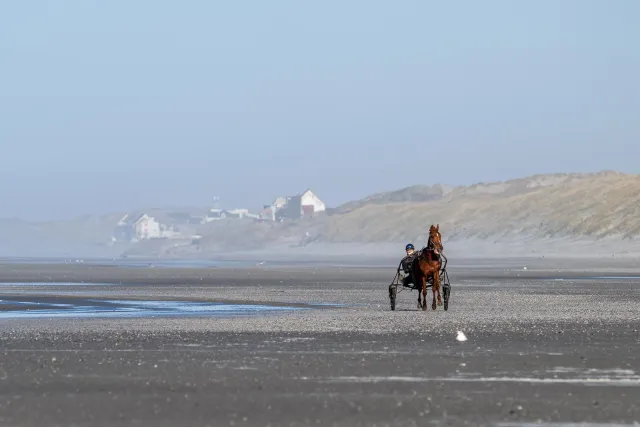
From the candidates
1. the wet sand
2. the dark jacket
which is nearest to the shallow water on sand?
the wet sand

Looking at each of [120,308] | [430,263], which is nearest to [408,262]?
[430,263]

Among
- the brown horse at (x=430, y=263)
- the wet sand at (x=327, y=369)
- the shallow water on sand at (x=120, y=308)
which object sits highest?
the brown horse at (x=430, y=263)

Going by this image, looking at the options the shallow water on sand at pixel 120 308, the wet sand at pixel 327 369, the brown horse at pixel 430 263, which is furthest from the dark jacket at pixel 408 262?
the shallow water on sand at pixel 120 308

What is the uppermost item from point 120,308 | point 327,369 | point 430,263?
point 430,263

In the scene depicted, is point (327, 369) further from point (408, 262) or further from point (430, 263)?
point (408, 262)

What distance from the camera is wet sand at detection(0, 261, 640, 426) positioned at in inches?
535

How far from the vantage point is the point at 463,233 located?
18800 cm

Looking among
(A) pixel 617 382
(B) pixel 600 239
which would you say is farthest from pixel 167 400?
(B) pixel 600 239

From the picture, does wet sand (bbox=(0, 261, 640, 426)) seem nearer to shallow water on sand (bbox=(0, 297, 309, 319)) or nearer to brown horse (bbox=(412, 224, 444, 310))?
brown horse (bbox=(412, 224, 444, 310))

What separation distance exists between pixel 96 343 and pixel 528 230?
154m

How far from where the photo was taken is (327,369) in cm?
1800

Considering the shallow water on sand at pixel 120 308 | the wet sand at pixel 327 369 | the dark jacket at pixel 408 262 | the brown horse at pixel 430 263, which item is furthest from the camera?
the dark jacket at pixel 408 262

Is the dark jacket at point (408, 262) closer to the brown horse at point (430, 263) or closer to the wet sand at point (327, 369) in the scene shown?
the brown horse at point (430, 263)

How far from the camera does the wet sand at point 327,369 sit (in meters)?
13.6
